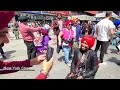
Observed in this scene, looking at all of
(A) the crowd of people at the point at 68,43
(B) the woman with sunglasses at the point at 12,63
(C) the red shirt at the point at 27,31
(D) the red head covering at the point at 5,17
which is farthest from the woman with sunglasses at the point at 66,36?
(D) the red head covering at the point at 5,17

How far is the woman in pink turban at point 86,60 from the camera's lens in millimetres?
2848

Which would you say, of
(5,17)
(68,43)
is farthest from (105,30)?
(5,17)

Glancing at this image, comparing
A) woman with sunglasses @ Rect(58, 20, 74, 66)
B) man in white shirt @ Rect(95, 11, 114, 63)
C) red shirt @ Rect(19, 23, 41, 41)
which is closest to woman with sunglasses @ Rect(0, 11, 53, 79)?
red shirt @ Rect(19, 23, 41, 41)

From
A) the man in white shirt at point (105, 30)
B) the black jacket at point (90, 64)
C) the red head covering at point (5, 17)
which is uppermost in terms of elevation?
the red head covering at point (5, 17)

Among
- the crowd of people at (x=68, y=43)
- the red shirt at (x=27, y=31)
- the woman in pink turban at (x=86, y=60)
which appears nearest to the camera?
the crowd of people at (x=68, y=43)

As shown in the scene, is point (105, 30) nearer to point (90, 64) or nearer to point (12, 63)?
point (90, 64)

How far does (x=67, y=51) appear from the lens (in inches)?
218

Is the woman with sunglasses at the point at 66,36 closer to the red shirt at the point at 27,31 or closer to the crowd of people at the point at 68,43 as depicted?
the crowd of people at the point at 68,43

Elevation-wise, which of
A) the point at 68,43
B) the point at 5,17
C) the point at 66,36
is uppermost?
the point at 5,17

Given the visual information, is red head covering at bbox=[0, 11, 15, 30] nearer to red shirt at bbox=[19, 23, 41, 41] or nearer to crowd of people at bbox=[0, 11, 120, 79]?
crowd of people at bbox=[0, 11, 120, 79]

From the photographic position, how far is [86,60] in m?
2.86

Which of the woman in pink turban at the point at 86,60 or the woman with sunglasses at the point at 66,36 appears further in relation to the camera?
the woman with sunglasses at the point at 66,36

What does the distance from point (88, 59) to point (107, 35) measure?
104 inches
